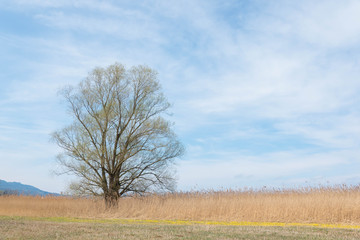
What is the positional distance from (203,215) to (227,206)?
1.33m

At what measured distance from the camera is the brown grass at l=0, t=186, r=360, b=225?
15633mm

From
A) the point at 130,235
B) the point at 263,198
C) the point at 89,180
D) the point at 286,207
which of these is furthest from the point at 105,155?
the point at 130,235

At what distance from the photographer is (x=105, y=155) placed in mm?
24641

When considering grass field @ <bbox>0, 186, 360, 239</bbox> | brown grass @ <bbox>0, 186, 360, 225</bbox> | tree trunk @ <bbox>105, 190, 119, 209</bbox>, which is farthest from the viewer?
tree trunk @ <bbox>105, 190, 119, 209</bbox>

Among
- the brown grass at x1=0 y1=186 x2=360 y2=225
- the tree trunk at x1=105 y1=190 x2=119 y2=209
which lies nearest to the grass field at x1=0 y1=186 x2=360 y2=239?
the brown grass at x1=0 y1=186 x2=360 y2=225

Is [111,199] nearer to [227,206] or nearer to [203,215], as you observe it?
[203,215]

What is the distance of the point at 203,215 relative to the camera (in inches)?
699

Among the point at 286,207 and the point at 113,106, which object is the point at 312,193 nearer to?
the point at 286,207

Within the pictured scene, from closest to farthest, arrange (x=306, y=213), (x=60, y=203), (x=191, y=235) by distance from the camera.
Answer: (x=191, y=235)
(x=306, y=213)
(x=60, y=203)

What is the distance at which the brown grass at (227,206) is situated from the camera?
15.6m

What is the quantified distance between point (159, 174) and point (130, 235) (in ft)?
49.9

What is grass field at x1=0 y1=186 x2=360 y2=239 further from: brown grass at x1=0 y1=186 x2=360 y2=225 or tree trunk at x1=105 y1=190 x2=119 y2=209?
tree trunk at x1=105 y1=190 x2=119 y2=209

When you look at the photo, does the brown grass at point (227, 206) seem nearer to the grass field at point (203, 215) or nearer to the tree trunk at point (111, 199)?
the grass field at point (203, 215)

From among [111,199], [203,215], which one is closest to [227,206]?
[203,215]
